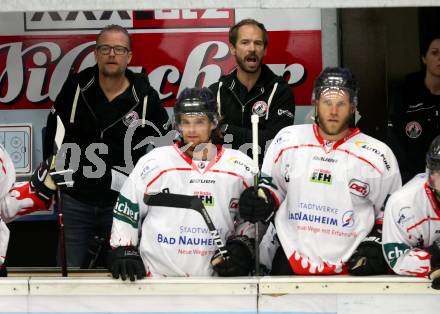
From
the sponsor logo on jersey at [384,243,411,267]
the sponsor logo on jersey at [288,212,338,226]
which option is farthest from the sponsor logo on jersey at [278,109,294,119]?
the sponsor logo on jersey at [384,243,411,267]

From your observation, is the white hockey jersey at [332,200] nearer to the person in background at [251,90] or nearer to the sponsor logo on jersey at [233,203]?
the sponsor logo on jersey at [233,203]

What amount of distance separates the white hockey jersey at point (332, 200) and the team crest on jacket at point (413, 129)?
918mm

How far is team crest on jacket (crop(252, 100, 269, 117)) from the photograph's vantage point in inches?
225

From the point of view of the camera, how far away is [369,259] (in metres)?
4.74

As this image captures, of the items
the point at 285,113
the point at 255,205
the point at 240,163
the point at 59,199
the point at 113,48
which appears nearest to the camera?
the point at 255,205

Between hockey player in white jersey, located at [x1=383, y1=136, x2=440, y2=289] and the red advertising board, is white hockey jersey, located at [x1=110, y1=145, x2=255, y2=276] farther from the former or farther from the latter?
the red advertising board

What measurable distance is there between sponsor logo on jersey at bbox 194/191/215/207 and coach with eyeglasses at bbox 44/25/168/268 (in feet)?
3.19

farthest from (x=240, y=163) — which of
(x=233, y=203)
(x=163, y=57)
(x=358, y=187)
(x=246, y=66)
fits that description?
(x=163, y=57)

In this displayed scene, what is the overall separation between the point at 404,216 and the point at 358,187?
11.0 inches

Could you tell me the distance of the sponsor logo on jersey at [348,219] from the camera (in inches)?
192

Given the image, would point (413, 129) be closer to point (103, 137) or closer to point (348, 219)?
point (348, 219)

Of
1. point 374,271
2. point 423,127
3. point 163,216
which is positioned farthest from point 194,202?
point 423,127

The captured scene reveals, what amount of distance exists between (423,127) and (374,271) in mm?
1344

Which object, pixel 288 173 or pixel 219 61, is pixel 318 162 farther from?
pixel 219 61
